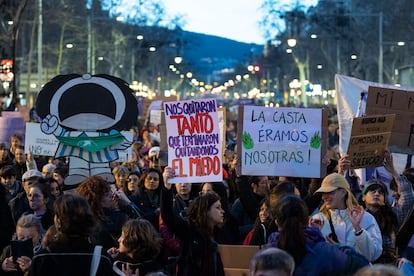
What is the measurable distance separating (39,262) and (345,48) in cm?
7276

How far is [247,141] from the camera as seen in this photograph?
10734 millimetres

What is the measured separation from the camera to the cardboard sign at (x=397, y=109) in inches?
452

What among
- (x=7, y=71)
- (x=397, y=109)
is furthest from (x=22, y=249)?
(x=7, y=71)

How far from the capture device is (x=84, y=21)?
6762 centimetres

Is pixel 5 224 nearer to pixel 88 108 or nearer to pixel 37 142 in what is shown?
pixel 88 108

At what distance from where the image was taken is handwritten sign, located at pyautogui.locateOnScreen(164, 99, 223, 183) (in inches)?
347

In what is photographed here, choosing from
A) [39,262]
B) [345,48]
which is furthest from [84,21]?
[39,262]

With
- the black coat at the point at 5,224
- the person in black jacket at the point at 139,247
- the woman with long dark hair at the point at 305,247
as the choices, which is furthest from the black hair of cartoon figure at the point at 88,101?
the woman with long dark hair at the point at 305,247

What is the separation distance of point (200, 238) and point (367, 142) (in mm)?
3303

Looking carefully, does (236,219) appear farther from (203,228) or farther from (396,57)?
(396,57)

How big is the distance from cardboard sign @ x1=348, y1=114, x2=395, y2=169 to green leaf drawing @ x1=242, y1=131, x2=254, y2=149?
38.1 inches

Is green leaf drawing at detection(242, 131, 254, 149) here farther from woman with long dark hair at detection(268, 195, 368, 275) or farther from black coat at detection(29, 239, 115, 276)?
black coat at detection(29, 239, 115, 276)

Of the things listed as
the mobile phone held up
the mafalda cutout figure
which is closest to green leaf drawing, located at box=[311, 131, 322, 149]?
the mafalda cutout figure

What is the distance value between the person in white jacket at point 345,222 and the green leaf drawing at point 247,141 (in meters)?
2.89
